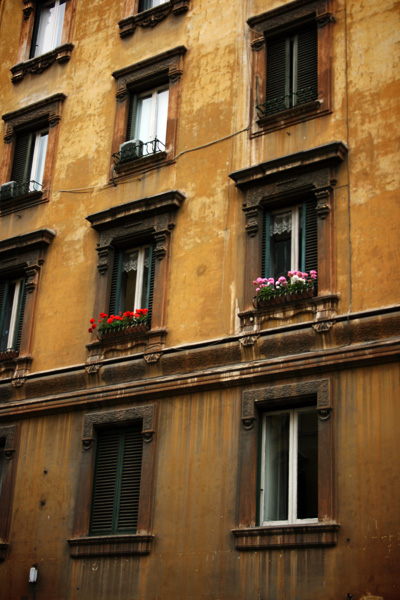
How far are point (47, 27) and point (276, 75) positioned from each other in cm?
852

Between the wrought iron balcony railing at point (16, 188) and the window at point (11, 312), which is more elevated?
the wrought iron balcony railing at point (16, 188)

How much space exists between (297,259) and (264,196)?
1.54 meters

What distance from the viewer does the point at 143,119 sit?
21.7 meters

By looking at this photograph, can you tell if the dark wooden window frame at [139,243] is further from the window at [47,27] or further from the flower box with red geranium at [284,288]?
the window at [47,27]

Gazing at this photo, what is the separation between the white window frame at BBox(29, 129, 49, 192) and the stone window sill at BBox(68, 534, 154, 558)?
920 cm

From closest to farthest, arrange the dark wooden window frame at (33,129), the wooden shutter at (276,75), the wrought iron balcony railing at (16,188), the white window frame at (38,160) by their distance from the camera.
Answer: the wooden shutter at (276,75)
the dark wooden window frame at (33,129)
the wrought iron balcony railing at (16,188)
the white window frame at (38,160)

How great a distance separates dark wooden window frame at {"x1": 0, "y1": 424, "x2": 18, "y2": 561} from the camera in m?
19.0

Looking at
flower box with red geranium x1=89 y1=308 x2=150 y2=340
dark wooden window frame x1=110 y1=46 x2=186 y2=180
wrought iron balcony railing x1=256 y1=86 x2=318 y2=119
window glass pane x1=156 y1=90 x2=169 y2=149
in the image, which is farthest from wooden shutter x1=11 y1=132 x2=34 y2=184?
wrought iron balcony railing x1=256 y1=86 x2=318 y2=119

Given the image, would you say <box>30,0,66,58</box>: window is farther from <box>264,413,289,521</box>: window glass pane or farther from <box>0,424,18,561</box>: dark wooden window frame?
<box>264,413,289,521</box>: window glass pane

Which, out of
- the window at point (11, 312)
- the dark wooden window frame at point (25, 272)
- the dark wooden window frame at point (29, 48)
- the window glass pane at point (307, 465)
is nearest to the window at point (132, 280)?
the dark wooden window frame at point (25, 272)

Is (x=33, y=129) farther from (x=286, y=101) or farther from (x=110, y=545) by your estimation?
(x=110, y=545)

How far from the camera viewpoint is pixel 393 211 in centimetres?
1638

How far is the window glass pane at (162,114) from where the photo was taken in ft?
69.0

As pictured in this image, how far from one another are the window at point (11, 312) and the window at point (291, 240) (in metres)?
6.61
